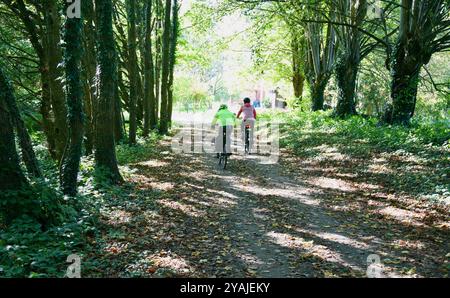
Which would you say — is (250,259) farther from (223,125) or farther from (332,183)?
(223,125)

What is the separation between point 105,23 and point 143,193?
4759 mm

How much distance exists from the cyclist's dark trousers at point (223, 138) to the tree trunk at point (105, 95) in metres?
4.46

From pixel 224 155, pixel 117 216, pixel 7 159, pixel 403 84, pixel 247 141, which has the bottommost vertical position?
pixel 117 216

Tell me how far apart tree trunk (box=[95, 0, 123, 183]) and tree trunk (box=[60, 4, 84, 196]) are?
178 cm

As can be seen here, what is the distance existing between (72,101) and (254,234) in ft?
16.3

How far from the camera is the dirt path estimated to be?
5664 mm

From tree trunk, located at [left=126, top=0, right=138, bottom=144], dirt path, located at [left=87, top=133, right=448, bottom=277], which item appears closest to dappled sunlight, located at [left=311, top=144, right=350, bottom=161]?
dirt path, located at [left=87, top=133, right=448, bottom=277]

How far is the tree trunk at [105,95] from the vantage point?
1003cm

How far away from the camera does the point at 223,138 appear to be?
13992 millimetres

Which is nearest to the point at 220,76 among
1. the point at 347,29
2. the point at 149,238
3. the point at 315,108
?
the point at 315,108

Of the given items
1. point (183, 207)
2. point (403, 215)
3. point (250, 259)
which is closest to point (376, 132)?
point (403, 215)

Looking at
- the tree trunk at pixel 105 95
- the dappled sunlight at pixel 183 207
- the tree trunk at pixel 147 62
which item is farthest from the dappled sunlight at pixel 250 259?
the tree trunk at pixel 147 62

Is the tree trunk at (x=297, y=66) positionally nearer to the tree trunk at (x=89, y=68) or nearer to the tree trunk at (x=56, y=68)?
the tree trunk at (x=89, y=68)

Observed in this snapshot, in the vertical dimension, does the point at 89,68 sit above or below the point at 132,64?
below
